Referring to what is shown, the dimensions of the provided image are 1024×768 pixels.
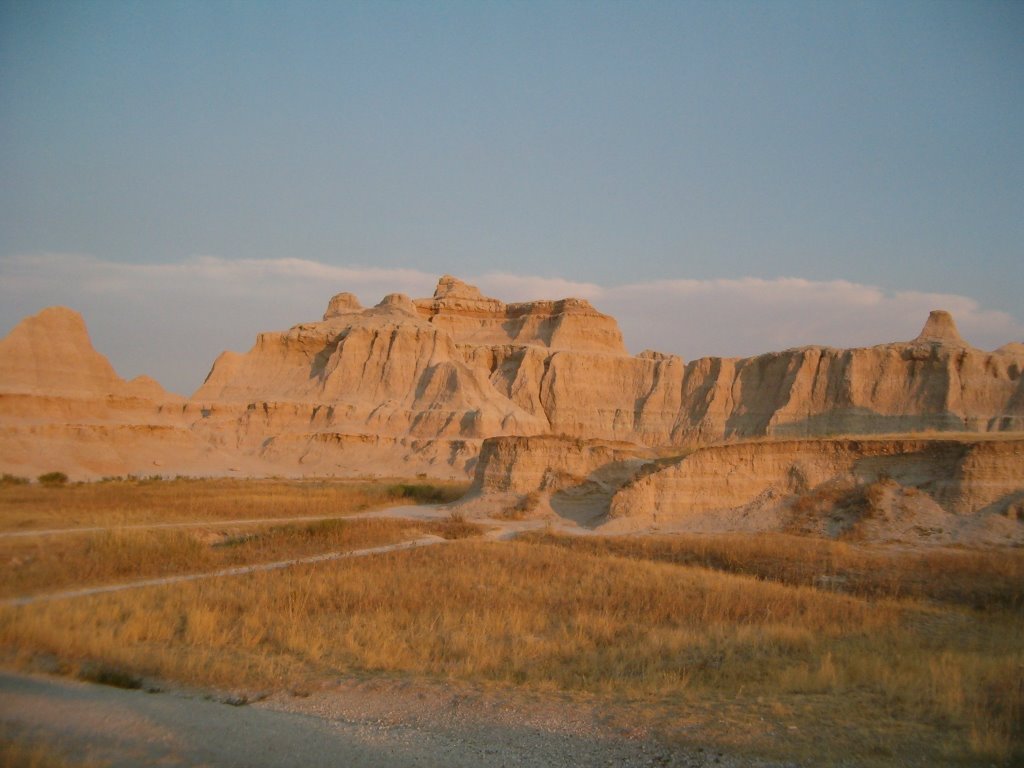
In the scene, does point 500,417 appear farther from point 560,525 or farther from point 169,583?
point 169,583

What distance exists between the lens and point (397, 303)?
82500 millimetres

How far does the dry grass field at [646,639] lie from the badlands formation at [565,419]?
5.96 metres

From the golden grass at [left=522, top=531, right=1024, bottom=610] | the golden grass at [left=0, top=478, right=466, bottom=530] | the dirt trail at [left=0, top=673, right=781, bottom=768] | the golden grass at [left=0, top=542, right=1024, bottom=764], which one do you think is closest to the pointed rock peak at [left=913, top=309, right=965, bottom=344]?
the golden grass at [left=0, top=478, right=466, bottom=530]

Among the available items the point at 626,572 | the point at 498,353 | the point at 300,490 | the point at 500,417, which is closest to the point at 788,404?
the point at 500,417

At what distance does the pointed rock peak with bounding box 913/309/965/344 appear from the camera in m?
65.1

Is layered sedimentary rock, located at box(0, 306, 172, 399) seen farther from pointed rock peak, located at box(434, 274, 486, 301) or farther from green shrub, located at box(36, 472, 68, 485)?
pointed rock peak, located at box(434, 274, 486, 301)

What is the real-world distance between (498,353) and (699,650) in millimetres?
72968

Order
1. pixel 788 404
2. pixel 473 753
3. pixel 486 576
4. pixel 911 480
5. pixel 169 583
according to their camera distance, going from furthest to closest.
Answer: pixel 788 404 → pixel 911 480 → pixel 486 576 → pixel 169 583 → pixel 473 753

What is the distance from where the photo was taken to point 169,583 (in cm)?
1293

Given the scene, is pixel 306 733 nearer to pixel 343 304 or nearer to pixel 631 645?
pixel 631 645

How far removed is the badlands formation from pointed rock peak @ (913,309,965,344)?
0.18 metres

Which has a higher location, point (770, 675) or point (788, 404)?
point (788, 404)

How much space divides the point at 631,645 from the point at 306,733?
4.78 metres

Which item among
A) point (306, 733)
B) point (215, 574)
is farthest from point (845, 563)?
point (306, 733)
